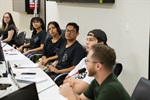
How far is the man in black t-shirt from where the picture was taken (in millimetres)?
3327

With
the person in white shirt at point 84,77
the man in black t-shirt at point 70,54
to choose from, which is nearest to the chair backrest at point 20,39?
the man in black t-shirt at point 70,54

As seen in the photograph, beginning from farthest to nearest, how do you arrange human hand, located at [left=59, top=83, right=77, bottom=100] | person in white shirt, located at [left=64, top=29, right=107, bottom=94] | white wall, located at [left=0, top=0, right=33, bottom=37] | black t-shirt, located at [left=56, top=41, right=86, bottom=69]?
1. white wall, located at [left=0, top=0, right=33, bottom=37]
2. black t-shirt, located at [left=56, top=41, right=86, bottom=69]
3. person in white shirt, located at [left=64, top=29, right=107, bottom=94]
4. human hand, located at [left=59, top=83, right=77, bottom=100]

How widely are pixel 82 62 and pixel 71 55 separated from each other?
55 centimetres

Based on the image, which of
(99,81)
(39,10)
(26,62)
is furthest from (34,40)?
(99,81)

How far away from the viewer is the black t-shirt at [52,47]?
4.08 m

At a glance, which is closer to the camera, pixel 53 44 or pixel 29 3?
pixel 53 44

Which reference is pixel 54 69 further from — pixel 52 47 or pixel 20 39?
pixel 20 39

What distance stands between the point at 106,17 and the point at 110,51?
79.5 inches

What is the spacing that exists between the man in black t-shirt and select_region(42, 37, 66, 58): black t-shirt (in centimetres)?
47

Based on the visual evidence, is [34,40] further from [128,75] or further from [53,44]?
[128,75]

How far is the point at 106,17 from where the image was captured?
12.4 ft

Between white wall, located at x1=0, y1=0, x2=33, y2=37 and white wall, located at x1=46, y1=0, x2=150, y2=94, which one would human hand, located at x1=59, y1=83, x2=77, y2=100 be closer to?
white wall, located at x1=46, y1=0, x2=150, y2=94

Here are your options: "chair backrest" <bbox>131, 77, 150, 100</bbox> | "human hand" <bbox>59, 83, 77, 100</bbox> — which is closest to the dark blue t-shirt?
"human hand" <bbox>59, 83, 77, 100</bbox>

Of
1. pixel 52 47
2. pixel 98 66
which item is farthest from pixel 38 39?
pixel 98 66
